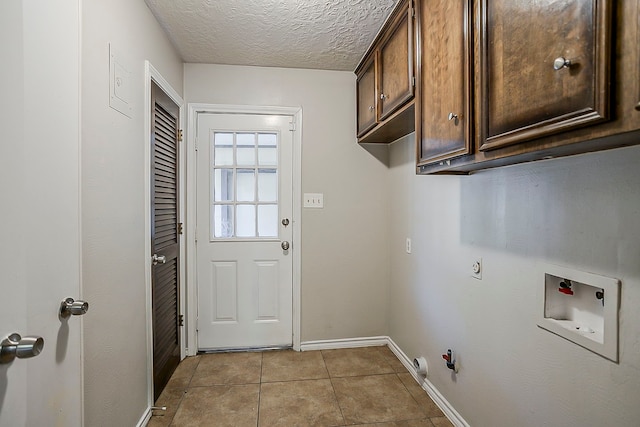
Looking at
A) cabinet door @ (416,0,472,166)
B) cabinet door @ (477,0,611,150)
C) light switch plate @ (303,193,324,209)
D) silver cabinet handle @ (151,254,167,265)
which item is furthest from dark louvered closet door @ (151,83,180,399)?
cabinet door @ (477,0,611,150)

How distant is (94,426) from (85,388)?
8.1 inches

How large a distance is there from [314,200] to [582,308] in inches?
76.4

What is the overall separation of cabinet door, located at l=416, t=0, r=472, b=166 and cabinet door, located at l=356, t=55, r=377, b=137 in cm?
74

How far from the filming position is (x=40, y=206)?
0.89m

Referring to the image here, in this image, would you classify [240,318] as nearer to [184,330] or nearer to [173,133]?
[184,330]

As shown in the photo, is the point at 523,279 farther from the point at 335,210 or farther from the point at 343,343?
the point at 343,343

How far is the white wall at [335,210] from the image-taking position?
106 inches

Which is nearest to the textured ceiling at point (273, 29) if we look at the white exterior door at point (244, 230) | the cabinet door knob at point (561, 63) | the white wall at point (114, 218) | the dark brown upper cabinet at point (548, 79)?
the white wall at point (114, 218)

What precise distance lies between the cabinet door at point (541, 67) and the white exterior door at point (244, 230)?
→ 6.12 feet

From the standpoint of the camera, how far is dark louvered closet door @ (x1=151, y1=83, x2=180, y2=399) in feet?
6.43

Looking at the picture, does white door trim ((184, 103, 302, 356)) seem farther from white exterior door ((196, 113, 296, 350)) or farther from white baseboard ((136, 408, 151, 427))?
white baseboard ((136, 408, 151, 427))

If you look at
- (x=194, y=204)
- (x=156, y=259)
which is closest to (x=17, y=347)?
(x=156, y=259)

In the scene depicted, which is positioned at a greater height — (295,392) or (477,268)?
(477,268)

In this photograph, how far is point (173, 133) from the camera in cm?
234
